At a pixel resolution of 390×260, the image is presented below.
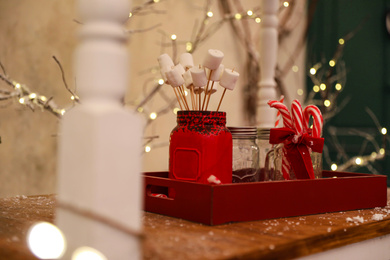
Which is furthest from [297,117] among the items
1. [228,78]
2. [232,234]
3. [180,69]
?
[232,234]

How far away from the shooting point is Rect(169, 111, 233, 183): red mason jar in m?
0.95

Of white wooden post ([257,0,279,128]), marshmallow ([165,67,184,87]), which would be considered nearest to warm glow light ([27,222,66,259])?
marshmallow ([165,67,184,87])

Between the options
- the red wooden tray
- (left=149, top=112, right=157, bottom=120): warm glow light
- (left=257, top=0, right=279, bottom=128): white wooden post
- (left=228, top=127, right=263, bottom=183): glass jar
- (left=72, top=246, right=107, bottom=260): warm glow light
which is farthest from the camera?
(left=149, top=112, right=157, bottom=120): warm glow light

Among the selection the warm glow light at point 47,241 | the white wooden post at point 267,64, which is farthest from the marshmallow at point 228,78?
the warm glow light at point 47,241

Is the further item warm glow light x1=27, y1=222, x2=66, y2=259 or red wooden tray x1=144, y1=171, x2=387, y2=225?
red wooden tray x1=144, y1=171, x2=387, y2=225

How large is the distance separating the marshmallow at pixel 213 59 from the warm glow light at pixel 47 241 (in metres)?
0.51

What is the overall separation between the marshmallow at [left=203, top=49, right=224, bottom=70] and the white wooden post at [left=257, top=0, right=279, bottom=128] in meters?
0.47

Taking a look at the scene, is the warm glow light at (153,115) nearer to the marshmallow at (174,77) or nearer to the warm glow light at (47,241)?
the marshmallow at (174,77)

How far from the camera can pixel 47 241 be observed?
0.62 m

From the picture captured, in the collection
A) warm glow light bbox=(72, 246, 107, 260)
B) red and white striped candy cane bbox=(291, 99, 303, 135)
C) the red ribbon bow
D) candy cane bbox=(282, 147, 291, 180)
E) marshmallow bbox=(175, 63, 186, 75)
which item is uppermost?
marshmallow bbox=(175, 63, 186, 75)

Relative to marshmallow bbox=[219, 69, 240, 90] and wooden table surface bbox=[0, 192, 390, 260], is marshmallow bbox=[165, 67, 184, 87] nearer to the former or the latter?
marshmallow bbox=[219, 69, 240, 90]

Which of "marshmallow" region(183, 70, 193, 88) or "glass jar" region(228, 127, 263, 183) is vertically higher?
"marshmallow" region(183, 70, 193, 88)

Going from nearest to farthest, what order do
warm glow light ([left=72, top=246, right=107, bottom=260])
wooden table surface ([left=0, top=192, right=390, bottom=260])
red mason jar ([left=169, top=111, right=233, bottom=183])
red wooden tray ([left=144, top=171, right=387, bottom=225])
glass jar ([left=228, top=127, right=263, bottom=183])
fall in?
warm glow light ([left=72, top=246, right=107, bottom=260]) → wooden table surface ([left=0, top=192, right=390, bottom=260]) → red wooden tray ([left=144, top=171, right=387, bottom=225]) → red mason jar ([left=169, top=111, right=233, bottom=183]) → glass jar ([left=228, top=127, right=263, bottom=183])

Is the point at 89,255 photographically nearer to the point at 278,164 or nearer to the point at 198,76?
the point at 198,76
